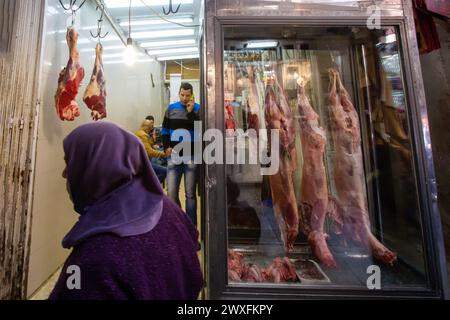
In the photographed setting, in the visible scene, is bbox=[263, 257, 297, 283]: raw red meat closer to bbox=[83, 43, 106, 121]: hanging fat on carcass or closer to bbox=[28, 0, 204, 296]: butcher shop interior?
bbox=[28, 0, 204, 296]: butcher shop interior

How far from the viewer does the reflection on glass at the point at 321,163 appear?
68.9 inches

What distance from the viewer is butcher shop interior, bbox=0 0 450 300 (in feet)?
5.02

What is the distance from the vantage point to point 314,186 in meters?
1.85

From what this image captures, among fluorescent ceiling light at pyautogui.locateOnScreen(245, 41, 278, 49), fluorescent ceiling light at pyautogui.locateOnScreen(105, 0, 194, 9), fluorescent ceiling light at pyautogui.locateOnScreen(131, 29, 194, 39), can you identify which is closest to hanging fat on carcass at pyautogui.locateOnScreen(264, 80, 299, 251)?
fluorescent ceiling light at pyautogui.locateOnScreen(245, 41, 278, 49)

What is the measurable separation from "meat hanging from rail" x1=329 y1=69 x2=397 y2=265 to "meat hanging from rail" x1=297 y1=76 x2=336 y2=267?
0.15 metres

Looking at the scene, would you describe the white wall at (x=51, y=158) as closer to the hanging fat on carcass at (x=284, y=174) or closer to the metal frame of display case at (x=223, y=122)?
the metal frame of display case at (x=223, y=122)

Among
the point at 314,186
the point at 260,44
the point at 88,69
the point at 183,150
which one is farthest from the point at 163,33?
the point at 314,186

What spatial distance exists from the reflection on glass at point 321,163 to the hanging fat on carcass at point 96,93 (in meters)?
1.35

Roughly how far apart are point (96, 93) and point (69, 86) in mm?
282

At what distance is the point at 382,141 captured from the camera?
1994mm

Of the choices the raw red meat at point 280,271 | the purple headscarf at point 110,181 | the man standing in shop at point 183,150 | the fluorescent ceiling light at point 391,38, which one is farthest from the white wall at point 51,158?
the fluorescent ceiling light at point 391,38
